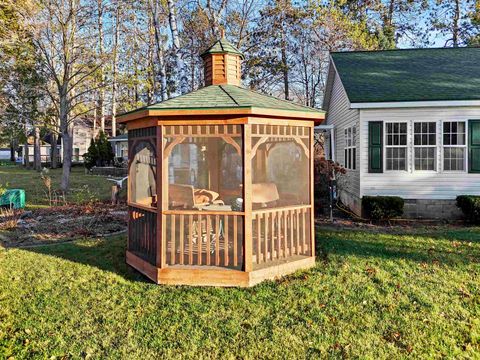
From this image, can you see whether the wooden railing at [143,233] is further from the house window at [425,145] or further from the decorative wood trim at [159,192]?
the house window at [425,145]

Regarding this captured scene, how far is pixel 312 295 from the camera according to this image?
17.3 feet

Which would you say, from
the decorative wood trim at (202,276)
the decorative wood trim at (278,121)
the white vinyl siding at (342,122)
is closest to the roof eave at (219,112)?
the decorative wood trim at (278,121)

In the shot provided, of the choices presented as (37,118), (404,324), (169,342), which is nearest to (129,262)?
(169,342)

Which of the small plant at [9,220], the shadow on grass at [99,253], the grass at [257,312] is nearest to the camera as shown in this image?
the grass at [257,312]

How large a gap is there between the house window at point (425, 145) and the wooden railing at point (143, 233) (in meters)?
8.02

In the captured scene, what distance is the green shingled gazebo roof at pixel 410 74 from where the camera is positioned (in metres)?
10.8

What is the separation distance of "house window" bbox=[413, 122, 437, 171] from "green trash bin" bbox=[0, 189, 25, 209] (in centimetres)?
1190

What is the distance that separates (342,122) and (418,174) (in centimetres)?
382

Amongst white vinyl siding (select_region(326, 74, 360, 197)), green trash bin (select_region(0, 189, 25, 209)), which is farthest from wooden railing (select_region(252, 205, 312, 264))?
green trash bin (select_region(0, 189, 25, 209))

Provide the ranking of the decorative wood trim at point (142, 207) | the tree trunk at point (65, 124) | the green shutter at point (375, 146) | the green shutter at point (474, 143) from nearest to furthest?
the decorative wood trim at point (142, 207) → the green shutter at point (474, 143) → the green shutter at point (375, 146) → the tree trunk at point (65, 124)

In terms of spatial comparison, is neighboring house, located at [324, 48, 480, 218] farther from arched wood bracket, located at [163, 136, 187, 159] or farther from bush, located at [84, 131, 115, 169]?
bush, located at [84, 131, 115, 169]

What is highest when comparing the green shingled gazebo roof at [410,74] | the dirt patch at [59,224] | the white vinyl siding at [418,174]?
the green shingled gazebo roof at [410,74]

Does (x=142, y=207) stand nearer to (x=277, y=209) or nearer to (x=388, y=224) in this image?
(x=277, y=209)

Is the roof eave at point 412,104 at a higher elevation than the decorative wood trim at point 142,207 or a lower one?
higher
